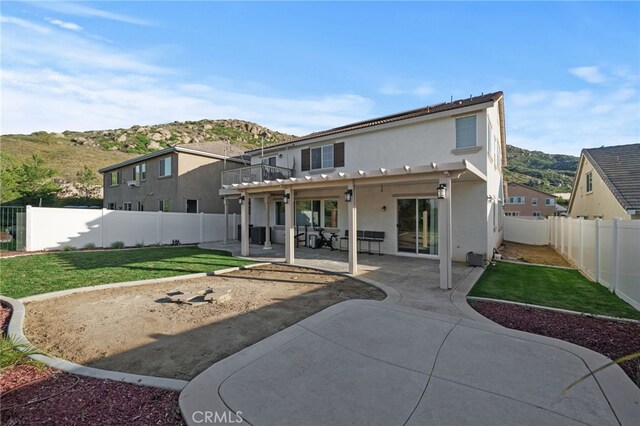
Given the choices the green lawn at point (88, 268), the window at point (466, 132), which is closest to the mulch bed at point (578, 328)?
the window at point (466, 132)

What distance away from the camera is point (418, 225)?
39.4 ft

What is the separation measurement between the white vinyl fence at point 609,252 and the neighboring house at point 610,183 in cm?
218

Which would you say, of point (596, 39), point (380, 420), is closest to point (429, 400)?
point (380, 420)

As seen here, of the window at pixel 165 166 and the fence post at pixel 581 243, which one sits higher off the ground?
the window at pixel 165 166

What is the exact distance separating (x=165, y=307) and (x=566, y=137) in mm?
21842

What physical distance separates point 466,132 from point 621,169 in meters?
10.4

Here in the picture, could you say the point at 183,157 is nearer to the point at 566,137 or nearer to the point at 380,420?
the point at 380,420

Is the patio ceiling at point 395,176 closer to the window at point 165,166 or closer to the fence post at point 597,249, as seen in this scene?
the fence post at point 597,249

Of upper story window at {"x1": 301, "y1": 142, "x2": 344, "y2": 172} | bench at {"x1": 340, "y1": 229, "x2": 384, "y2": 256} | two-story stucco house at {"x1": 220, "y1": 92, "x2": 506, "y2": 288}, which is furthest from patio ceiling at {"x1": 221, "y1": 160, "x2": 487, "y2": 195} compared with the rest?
upper story window at {"x1": 301, "y1": 142, "x2": 344, "y2": 172}

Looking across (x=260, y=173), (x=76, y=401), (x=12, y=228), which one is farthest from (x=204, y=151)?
(x=76, y=401)

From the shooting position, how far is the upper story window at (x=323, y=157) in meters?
15.0

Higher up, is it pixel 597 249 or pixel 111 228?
pixel 111 228

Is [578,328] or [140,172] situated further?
[140,172]

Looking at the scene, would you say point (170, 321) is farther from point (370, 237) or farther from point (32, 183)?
point (32, 183)
